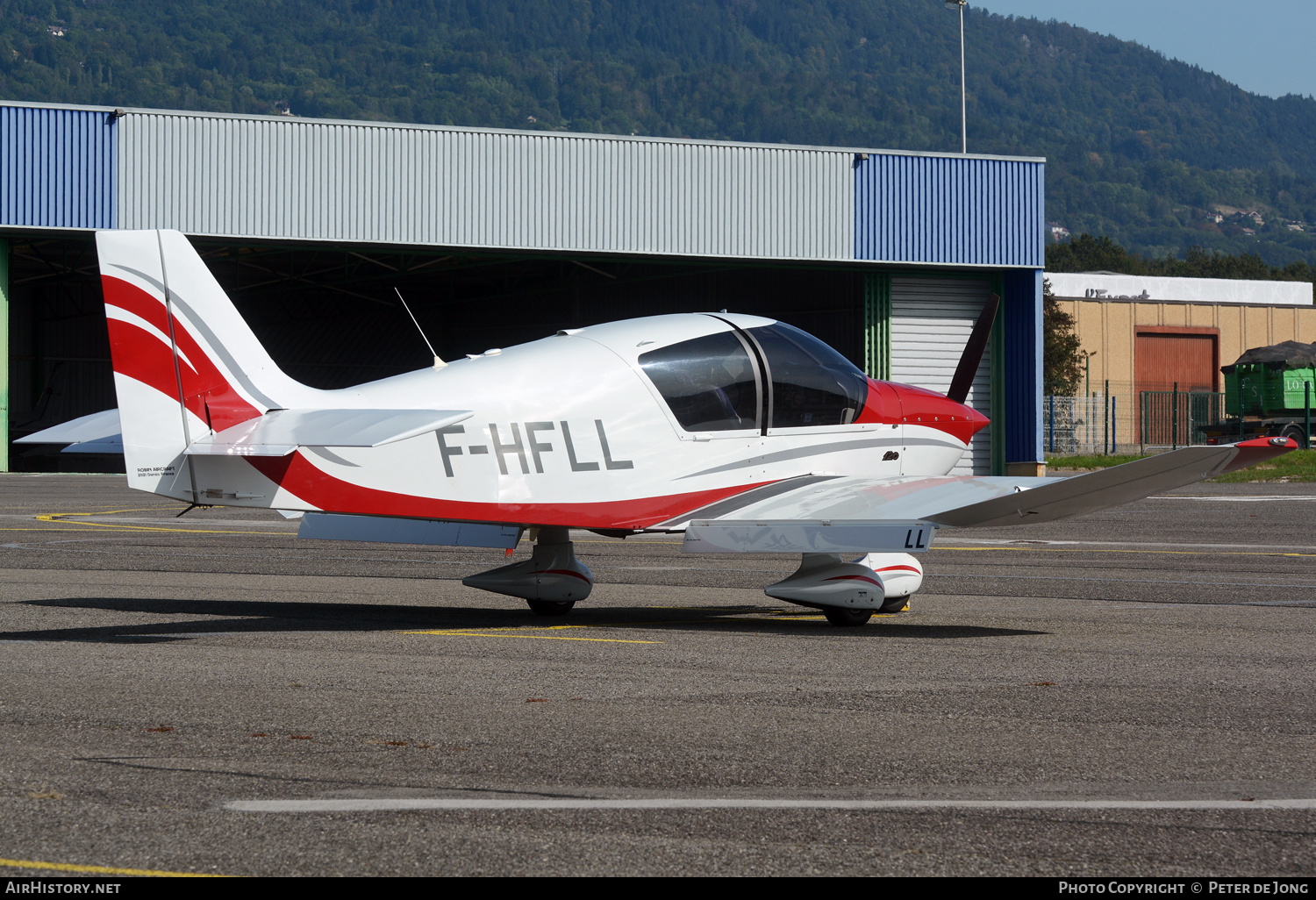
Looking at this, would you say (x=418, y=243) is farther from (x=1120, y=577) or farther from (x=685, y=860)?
(x=685, y=860)

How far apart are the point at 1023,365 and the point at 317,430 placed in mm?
35830

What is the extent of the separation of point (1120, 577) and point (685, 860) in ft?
40.6

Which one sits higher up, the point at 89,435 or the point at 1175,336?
the point at 1175,336

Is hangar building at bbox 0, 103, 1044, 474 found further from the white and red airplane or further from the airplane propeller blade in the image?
the white and red airplane

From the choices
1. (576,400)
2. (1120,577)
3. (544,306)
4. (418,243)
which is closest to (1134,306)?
(544,306)

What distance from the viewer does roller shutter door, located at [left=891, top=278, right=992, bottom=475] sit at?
42.5m

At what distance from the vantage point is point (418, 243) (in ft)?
129

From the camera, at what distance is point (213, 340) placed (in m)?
10.1

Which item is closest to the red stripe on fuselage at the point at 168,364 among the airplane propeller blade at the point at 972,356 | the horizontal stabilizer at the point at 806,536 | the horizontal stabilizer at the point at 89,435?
the horizontal stabilizer at the point at 89,435

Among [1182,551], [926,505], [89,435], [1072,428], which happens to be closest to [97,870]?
[926,505]

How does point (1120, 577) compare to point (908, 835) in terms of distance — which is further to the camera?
point (1120, 577)

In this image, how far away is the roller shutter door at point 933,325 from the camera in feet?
139

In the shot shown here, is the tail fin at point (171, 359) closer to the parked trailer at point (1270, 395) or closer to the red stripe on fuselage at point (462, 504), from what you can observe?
the red stripe on fuselage at point (462, 504)

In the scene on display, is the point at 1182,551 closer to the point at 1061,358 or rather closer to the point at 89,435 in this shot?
the point at 89,435
